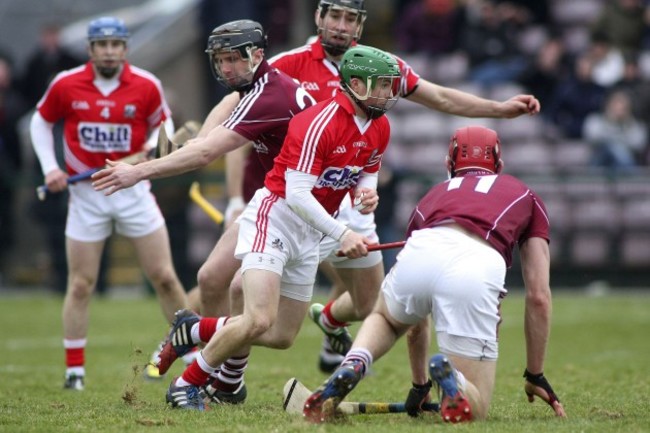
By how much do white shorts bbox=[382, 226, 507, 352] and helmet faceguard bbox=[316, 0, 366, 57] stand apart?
233 centimetres

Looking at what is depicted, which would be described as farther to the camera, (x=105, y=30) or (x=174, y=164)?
(x=105, y=30)

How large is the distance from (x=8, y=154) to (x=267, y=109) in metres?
10.8

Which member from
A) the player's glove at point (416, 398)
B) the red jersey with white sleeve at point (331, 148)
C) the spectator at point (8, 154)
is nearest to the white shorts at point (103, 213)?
the red jersey with white sleeve at point (331, 148)

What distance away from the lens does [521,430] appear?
20.5ft

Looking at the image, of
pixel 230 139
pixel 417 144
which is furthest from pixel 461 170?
pixel 417 144

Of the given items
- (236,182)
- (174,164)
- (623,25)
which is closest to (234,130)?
(174,164)

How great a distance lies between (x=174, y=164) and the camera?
7.12 meters

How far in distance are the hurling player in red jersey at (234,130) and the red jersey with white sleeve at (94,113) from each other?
1.95m

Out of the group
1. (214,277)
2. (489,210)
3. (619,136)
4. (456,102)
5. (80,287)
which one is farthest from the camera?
(619,136)

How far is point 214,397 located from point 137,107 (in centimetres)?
269

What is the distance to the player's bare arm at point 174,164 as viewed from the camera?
6.95 metres

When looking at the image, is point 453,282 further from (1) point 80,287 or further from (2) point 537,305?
(1) point 80,287

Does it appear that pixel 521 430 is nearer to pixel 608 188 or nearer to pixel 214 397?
pixel 214 397

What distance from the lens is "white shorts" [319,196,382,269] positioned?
8.09 meters
